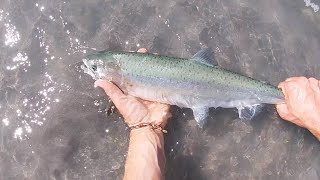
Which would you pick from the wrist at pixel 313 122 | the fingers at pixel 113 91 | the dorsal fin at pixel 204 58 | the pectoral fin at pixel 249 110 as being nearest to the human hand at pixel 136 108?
the fingers at pixel 113 91

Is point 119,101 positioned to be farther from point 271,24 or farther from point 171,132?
point 271,24

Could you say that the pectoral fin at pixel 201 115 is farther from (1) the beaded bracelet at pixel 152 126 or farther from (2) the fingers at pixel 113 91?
(2) the fingers at pixel 113 91

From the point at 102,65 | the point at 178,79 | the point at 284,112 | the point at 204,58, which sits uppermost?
the point at 102,65

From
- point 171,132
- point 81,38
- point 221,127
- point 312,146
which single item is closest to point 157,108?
point 171,132

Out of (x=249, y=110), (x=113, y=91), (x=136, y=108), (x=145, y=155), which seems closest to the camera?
(x=145, y=155)

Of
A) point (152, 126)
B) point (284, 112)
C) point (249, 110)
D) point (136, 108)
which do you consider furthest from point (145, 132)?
point (284, 112)

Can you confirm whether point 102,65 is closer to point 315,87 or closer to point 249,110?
point 249,110

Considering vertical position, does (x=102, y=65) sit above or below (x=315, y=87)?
above
